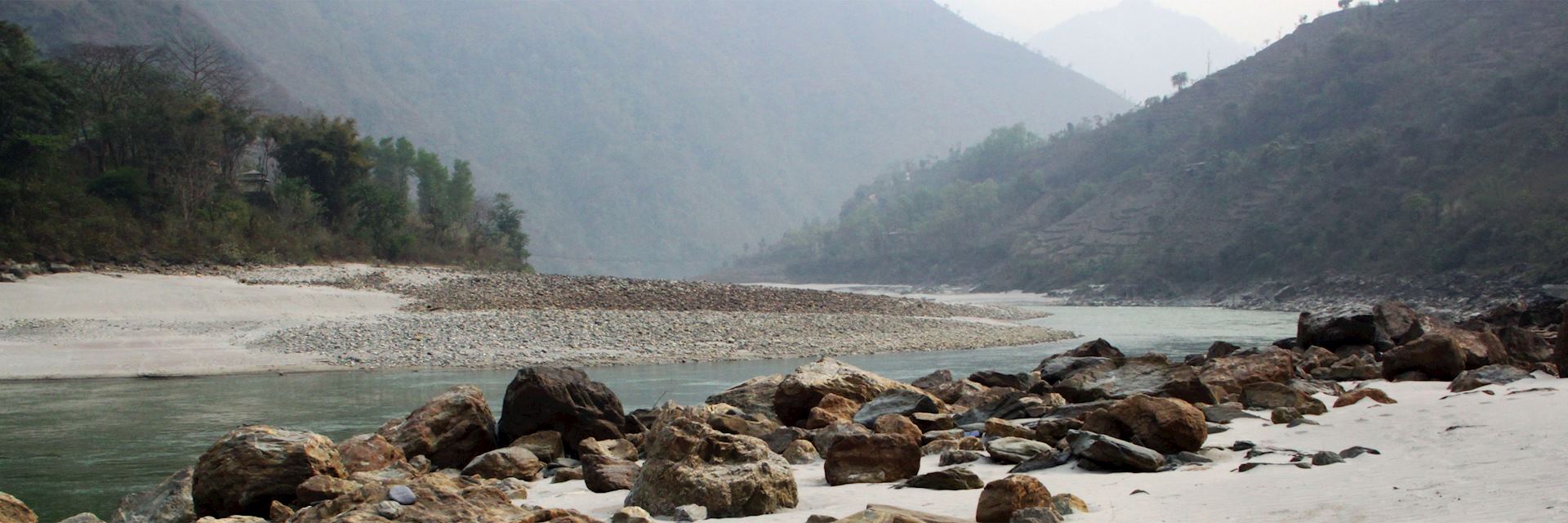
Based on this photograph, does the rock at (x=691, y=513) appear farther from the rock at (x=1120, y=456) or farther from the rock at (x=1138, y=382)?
the rock at (x=1138, y=382)

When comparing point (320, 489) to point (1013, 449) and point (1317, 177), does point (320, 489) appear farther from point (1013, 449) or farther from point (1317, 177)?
point (1317, 177)

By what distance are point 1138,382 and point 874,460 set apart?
4.22 m

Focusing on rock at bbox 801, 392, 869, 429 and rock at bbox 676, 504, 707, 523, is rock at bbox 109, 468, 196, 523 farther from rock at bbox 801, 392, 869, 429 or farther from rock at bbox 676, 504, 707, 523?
rock at bbox 801, 392, 869, 429

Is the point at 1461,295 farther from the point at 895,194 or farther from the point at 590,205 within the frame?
the point at 590,205

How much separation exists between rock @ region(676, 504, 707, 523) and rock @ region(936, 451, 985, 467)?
1937mm

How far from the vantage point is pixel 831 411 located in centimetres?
927

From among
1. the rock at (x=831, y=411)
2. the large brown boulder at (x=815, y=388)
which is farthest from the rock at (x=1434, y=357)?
the rock at (x=831, y=411)

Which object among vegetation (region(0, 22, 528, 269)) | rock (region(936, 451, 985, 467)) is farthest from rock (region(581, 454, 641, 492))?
vegetation (region(0, 22, 528, 269))

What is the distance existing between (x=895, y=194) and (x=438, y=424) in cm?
14862

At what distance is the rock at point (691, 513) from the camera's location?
5.63 meters

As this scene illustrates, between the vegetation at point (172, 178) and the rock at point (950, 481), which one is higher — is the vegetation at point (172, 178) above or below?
above

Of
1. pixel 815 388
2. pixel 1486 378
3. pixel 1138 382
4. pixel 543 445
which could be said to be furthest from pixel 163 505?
pixel 1486 378

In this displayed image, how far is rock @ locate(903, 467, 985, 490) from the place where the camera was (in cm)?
606

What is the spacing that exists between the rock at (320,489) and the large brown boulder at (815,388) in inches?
168
